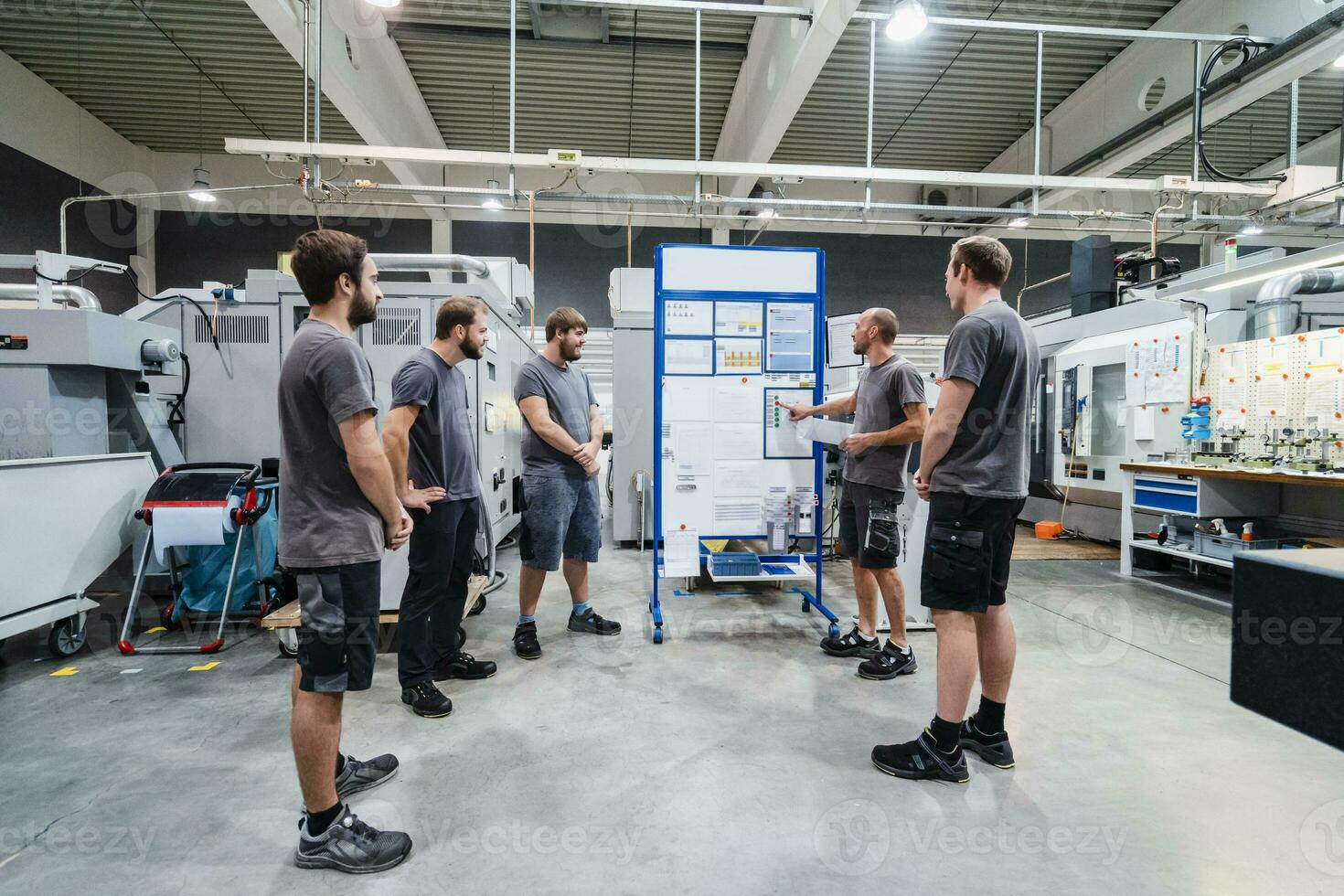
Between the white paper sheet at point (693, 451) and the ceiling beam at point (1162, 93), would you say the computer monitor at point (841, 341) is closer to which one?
the white paper sheet at point (693, 451)

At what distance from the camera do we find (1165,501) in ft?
14.7

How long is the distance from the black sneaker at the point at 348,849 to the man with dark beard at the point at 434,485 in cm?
80

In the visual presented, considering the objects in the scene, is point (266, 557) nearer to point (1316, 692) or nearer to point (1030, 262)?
point (1316, 692)

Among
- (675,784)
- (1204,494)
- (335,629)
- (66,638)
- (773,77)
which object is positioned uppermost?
(773,77)

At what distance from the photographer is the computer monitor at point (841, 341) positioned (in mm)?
4016

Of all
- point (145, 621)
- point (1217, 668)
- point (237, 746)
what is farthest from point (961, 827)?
point (145, 621)

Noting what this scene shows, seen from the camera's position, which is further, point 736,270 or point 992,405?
point 736,270

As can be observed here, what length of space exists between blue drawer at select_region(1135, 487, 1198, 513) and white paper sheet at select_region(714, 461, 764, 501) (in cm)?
323

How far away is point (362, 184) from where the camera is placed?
4.90m

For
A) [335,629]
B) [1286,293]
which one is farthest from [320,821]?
[1286,293]

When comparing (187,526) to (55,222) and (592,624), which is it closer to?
(592,624)

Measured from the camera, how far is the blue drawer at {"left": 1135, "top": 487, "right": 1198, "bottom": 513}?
4.24 metres

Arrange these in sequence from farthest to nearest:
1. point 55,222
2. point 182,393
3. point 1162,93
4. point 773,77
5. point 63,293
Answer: point 55,222, point 1162,93, point 773,77, point 63,293, point 182,393

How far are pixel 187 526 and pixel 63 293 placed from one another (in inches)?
83.4
